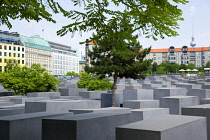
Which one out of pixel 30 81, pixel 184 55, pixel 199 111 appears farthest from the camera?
pixel 184 55

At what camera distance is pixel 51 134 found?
705 cm

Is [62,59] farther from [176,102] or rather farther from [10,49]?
[176,102]

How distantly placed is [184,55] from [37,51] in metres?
74.5

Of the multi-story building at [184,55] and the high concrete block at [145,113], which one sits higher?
the multi-story building at [184,55]

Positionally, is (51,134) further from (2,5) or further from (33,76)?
(33,76)

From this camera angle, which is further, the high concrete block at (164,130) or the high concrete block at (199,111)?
the high concrete block at (199,111)

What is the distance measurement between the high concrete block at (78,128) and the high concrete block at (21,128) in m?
0.96

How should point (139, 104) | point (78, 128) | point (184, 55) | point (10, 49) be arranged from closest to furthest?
point (78, 128) → point (139, 104) → point (10, 49) → point (184, 55)

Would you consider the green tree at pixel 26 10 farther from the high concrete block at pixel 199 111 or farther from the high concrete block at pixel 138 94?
the high concrete block at pixel 138 94

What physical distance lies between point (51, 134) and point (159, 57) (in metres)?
158

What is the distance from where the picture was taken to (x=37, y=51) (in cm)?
11806

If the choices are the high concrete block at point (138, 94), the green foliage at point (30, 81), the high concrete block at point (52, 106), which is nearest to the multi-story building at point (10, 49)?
the green foliage at point (30, 81)

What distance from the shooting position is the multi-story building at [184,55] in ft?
505

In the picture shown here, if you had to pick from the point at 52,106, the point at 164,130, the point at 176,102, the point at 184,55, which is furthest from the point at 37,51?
the point at 164,130
